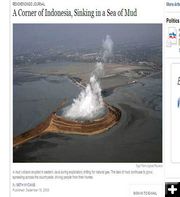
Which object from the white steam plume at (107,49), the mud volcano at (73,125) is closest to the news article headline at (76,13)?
the white steam plume at (107,49)

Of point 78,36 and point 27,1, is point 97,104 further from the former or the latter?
point 27,1

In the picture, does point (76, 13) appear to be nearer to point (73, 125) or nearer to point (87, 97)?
point (87, 97)

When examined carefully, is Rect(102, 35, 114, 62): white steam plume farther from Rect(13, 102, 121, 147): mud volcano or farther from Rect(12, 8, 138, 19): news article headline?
Rect(13, 102, 121, 147): mud volcano

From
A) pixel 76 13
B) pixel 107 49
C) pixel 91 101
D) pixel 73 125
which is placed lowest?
pixel 73 125

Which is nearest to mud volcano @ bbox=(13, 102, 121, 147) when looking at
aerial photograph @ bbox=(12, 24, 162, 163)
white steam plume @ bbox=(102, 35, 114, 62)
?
aerial photograph @ bbox=(12, 24, 162, 163)

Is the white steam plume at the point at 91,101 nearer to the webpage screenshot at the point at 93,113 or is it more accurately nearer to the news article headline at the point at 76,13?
the webpage screenshot at the point at 93,113

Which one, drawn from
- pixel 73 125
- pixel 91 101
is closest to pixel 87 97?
pixel 91 101
